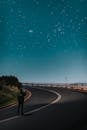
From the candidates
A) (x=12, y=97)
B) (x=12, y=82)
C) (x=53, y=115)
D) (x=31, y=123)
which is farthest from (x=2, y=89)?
(x=31, y=123)

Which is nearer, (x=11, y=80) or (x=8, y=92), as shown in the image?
(x=8, y=92)

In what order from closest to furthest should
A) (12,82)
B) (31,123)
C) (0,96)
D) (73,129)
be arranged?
(73,129)
(31,123)
(0,96)
(12,82)

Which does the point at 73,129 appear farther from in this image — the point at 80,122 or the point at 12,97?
the point at 12,97

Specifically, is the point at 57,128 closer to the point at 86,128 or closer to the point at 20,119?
the point at 86,128

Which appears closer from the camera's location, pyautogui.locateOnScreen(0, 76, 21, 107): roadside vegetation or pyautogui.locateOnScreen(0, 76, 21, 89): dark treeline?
pyautogui.locateOnScreen(0, 76, 21, 107): roadside vegetation

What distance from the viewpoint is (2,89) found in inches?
1863

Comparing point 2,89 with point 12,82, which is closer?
point 2,89

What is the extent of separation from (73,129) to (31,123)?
3.85 metres

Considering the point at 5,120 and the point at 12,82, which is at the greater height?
the point at 12,82

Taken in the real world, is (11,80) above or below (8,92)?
above

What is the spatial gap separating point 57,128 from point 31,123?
2911 millimetres

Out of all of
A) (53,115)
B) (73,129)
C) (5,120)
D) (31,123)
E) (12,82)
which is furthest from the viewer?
(12,82)

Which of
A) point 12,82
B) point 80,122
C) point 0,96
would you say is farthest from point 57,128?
point 12,82

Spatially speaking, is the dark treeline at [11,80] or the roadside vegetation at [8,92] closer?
the roadside vegetation at [8,92]
